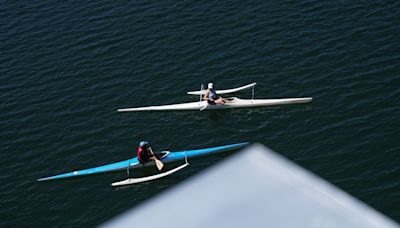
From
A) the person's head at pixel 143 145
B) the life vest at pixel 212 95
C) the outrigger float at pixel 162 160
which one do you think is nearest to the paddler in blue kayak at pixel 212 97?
the life vest at pixel 212 95

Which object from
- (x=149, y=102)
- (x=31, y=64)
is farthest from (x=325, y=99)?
(x=31, y=64)

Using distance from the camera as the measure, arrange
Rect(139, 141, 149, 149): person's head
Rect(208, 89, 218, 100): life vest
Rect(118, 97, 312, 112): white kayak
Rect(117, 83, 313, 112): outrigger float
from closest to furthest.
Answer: Rect(139, 141, 149, 149): person's head
Rect(118, 97, 312, 112): white kayak
Rect(117, 83, 313, 112): outrigger float
Rect(208, 89, 218, 100): life vest

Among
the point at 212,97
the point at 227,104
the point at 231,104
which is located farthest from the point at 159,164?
the point at 231,104

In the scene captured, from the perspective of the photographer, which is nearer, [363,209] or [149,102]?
[363,209]

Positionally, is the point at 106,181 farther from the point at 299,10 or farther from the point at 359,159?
the point at 299,10

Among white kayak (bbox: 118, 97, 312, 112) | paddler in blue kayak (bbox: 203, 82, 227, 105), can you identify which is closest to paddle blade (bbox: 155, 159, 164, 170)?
white kayak (bbox: 118, 97, 312, 112)

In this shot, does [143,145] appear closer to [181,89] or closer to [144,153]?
[144,153]

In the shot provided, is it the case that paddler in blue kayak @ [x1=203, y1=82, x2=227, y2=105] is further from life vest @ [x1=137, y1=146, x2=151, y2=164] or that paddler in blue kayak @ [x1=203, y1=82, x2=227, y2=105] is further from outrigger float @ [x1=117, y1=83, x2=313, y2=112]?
life vest @ [x1=137, y1=146, x2=151, y2=164]
